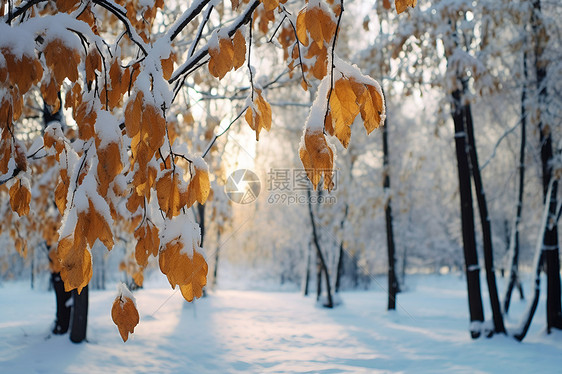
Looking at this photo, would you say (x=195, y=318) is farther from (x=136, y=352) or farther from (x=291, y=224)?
(x=291, y=224)

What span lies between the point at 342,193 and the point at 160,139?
8272 millimetres

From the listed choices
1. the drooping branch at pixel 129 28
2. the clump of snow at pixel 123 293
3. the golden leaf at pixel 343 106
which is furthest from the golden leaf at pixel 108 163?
the golden leaf at pixel 343 106

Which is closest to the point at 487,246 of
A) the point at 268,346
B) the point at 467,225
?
the point at 467,225

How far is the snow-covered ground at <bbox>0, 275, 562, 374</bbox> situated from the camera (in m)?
4.14

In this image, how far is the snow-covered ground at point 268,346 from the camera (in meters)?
4.14

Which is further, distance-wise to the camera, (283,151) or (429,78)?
(283,151)

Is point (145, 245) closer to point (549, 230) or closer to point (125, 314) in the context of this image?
point (125, 314)

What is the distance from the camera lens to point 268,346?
5.26m

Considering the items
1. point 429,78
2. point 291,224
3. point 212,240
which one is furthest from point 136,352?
point 291,224

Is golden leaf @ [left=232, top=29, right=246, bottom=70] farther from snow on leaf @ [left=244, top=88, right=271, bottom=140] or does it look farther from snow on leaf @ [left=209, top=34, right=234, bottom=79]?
snow on leaf @ [left=244, top=88, right=271, bottom=140]

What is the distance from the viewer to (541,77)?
19.5 ft

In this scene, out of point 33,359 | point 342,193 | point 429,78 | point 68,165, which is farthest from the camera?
point 342,193

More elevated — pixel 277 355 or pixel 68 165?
pixel 68 165

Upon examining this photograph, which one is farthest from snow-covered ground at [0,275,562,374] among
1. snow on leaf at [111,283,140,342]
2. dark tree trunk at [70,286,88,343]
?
snow on leaf at [111,283,140,342]
